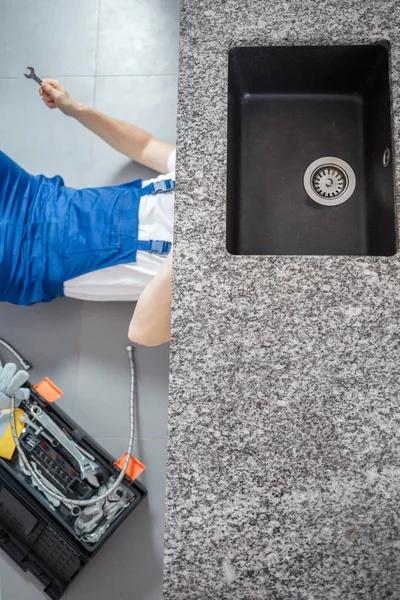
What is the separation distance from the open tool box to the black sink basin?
100 cm

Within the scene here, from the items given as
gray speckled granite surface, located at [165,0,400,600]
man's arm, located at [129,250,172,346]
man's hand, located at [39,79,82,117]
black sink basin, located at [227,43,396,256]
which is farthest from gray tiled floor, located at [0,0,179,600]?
gray speckled granite surface, located at [165,0,400,600]

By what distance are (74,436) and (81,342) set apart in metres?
0.34

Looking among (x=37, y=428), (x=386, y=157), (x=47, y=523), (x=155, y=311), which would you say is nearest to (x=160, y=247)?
(x=155, y=311)

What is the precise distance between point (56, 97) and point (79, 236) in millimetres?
461

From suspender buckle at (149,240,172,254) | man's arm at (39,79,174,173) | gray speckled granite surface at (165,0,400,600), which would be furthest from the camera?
man's arm at (39,79,174,173)

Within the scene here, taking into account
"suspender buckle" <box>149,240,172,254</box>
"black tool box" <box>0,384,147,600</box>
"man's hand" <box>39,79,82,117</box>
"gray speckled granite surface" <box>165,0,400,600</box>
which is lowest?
"black tool box" <box>0,384,147,600</box>

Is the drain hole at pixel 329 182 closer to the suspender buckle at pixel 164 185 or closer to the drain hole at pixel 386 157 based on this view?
the drain hole at pixel 386 157

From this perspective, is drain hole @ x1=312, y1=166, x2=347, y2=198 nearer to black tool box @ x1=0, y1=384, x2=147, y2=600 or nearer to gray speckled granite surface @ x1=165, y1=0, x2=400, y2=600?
gray speckled granite surface @ x1=165, y1=0, x2=400, y2=600

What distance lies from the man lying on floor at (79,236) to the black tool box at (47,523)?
394mm

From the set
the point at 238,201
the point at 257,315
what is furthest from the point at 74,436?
the point at 257,315

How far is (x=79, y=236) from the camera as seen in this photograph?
165 centimetres

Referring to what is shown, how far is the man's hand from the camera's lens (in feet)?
5.66

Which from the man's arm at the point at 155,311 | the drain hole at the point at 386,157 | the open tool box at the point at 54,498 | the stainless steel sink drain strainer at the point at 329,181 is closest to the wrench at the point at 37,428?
the open tool box at the point at 54,498

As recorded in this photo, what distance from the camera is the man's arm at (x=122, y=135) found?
1768mm
